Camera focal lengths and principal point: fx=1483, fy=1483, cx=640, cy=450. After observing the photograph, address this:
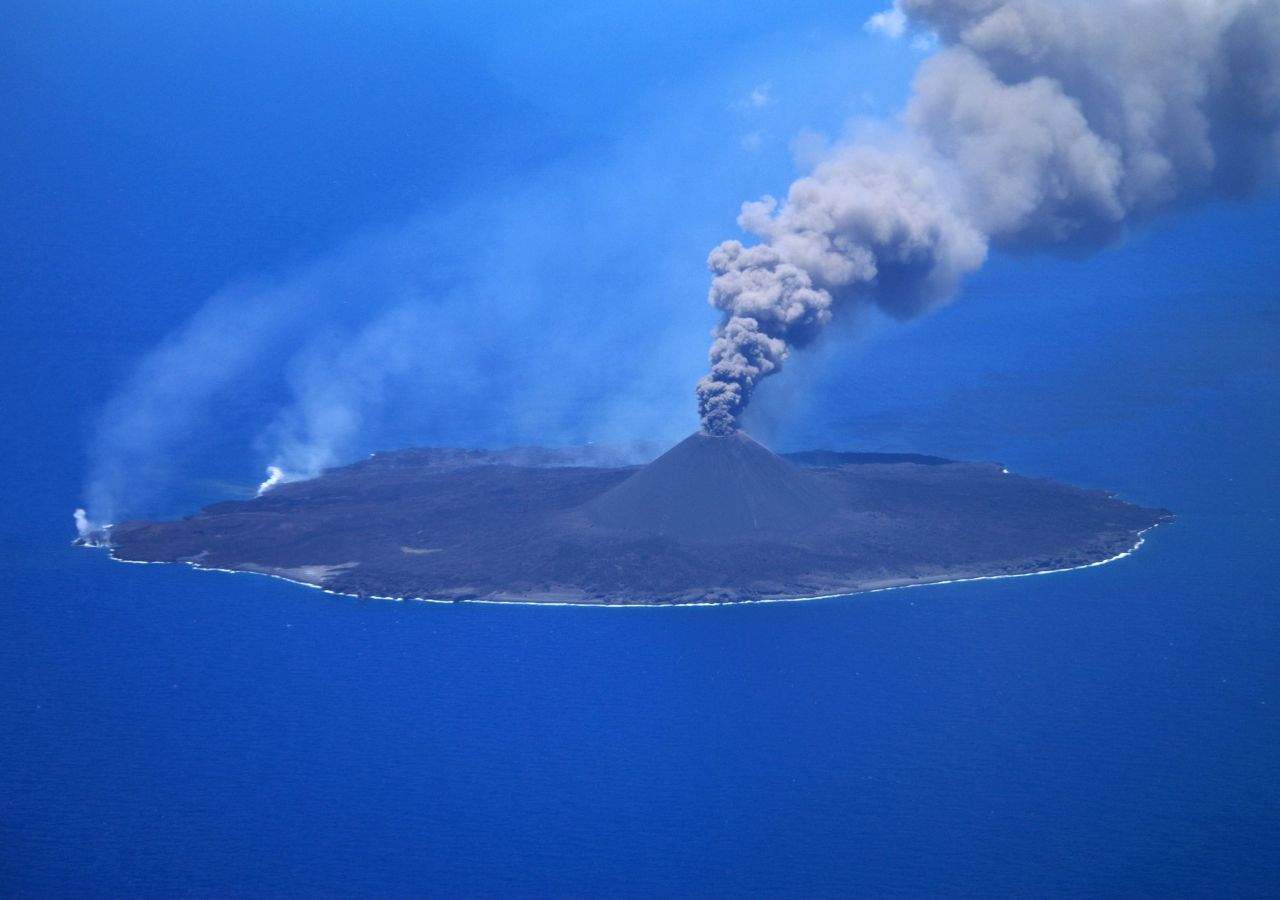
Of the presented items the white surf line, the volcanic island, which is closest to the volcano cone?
the volcanic island

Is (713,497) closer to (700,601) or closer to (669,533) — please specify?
(669,533)

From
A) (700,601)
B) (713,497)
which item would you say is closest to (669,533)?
(713,497)

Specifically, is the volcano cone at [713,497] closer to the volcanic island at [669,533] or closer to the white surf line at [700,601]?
the volcanic island at [669,533]

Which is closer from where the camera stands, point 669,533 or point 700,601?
point 700,601

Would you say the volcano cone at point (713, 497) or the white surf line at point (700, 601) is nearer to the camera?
the white surf line at point (700, 601)

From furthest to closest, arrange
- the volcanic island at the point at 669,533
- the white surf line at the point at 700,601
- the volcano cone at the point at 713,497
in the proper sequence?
the volcano cone at the point at 713,497 < the volcanic island at the point at 669,533 < the white surf line at the point at 700,601

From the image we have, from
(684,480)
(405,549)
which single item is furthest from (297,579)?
(684,480)

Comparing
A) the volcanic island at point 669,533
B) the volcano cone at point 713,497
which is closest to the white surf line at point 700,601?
the volcanic island at point 669,533

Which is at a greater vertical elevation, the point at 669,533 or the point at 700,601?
the point at 669,533
